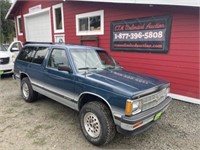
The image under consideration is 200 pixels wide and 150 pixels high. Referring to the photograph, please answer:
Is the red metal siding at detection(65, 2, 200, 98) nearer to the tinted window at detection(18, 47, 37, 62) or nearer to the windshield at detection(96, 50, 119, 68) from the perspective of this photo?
the windshield at detection(96, 50, 119, 68)

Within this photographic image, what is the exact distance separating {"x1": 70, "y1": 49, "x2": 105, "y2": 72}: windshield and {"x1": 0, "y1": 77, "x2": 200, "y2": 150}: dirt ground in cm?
135

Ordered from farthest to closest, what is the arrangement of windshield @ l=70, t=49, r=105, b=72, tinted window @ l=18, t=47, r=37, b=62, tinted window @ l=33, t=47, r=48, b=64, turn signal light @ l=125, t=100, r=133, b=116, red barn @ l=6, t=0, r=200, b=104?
red barn @ l=6, t=0, r=200, b=104 < tinted window @ l=18, t=47, r=37, b=62 < tinted window @ l=33, t=47, r=48, b=64 < windshield @ l=70, t=49, r=105, b=72 < turn signal light @ l=125, t=100, r=133, b=116

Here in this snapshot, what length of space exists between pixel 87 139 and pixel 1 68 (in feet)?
22.1

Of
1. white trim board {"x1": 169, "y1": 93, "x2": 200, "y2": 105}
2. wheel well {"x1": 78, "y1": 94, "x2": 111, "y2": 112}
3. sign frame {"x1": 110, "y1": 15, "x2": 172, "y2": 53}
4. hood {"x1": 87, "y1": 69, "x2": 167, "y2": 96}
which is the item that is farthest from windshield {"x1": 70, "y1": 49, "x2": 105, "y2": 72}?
white trim board {"x1": 169, "y1": 93, "x2": 200, "y2": 105}

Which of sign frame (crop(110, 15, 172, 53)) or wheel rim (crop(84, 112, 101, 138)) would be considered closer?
wheel rim (crop(84, 112, 101, 138))

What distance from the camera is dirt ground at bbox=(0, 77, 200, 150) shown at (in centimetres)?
333

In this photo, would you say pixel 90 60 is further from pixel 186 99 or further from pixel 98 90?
pixel 186 99

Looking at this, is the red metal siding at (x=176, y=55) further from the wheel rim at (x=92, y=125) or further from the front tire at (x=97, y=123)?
the wheel rim at (x=92, y=125)

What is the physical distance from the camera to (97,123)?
10.7 ft

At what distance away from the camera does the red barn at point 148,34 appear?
17.4ft

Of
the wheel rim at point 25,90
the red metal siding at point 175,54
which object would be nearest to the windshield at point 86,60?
the wheel rim at point 25,90

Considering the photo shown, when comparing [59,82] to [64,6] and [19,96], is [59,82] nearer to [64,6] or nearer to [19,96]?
[19,96]

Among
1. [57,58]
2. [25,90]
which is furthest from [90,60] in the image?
[25,90]

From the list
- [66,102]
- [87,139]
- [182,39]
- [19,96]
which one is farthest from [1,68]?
[182,39]
